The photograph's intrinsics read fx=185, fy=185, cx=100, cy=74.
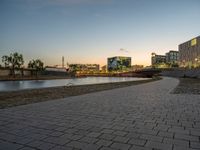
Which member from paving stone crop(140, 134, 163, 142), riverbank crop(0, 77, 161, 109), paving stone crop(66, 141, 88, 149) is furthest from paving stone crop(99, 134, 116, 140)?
riverbank crop(0, 77, 161, 109)

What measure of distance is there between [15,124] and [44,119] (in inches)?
36.5

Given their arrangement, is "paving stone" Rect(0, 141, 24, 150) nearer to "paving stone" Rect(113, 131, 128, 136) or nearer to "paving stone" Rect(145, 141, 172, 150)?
"paving stone" Rect(113, 131, 128, 136)

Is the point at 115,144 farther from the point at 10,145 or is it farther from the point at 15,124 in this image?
the point at 15,124

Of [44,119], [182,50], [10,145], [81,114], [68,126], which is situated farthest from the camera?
[182,50]

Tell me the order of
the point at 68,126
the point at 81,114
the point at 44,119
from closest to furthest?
the point at 68,126 < the point at 44,119 < the point at 81,114

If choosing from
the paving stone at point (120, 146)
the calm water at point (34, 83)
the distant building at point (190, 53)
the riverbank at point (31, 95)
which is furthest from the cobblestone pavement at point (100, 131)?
the distant building at point (190, 53)

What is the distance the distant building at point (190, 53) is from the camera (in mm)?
120688

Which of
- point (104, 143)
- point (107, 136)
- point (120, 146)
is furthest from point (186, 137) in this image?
point (104, 143)

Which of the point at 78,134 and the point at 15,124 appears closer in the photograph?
the point at 78,134

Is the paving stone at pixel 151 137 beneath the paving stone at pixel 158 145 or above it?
beneath

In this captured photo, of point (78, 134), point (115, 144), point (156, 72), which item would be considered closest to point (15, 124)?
point (78, 134)

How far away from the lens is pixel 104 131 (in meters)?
5.02

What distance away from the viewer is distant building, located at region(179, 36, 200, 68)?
121 metres

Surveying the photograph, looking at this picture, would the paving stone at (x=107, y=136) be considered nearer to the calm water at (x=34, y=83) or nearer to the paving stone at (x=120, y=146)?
the paving stone at (x=120, y=146)
